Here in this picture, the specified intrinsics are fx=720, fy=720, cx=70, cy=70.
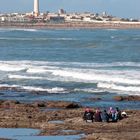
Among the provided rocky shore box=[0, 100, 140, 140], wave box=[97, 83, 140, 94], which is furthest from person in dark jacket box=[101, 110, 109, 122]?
wave box=[97, 83, 140, 94]

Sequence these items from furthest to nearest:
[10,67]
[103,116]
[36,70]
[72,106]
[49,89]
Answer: [10,67] < [36,70] < [49,89] < [72,106] < [103,116]

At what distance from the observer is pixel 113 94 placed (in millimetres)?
40406

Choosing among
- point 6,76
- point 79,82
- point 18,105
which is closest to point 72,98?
point 18,105

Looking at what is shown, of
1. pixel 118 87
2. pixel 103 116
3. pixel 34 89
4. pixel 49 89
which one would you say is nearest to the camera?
pixel 103 116

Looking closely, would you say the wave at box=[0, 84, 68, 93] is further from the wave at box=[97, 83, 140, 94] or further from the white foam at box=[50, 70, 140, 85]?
the white foam at box=[50, 70, 140, 85]

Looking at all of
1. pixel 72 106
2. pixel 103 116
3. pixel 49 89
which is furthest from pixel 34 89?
pixel 103 116

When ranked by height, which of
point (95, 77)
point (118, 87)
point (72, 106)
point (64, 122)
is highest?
point (64, 122)

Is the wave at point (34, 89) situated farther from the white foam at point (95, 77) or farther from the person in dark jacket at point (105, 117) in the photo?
the person in dark jacket at point (105, 117)

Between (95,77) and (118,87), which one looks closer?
(118,87)

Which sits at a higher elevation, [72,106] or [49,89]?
[72,106]

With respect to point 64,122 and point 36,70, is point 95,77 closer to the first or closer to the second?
point 36,70

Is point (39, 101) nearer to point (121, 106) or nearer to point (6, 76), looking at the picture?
point (121, 106)

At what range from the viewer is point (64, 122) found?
1097 inches

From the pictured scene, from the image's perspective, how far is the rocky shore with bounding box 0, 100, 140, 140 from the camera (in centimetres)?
2505
